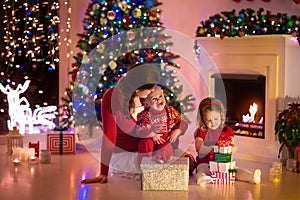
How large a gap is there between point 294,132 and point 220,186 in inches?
48.8

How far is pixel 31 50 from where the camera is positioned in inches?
291

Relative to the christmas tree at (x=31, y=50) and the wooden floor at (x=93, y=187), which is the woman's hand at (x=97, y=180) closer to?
the wooden floor at (x=93, y=187)

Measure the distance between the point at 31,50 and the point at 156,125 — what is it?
285cm

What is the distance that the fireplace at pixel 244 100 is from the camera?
6547 mm

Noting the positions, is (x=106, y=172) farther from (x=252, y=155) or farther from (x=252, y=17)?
(x=252, y=17)

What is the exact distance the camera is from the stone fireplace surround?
6227 mm

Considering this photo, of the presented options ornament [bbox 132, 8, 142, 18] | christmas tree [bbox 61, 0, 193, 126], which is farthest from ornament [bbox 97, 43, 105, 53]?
ornament [bbox 132, 8, 142, 18]

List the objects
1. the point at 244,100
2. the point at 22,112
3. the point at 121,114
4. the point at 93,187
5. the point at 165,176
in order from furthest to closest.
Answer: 1. the point at 22,112
2. the point at 244,100
3. the point at 121,114
4. the point at 93,187
5. the point at 165,176

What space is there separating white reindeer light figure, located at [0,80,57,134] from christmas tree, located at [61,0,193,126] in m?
0.54

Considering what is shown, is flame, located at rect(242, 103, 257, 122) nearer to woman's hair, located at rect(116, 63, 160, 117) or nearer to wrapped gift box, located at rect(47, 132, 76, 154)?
woman's hair, located at rect(116, 63, 160, 117)

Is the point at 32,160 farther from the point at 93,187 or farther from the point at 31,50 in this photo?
the point at 31,50

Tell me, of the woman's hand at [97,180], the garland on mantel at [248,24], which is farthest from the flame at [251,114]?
the woman's hand at [97,180]

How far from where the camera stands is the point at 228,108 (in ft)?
23.0

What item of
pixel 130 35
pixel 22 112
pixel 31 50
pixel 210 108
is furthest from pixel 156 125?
pixel 31 50
